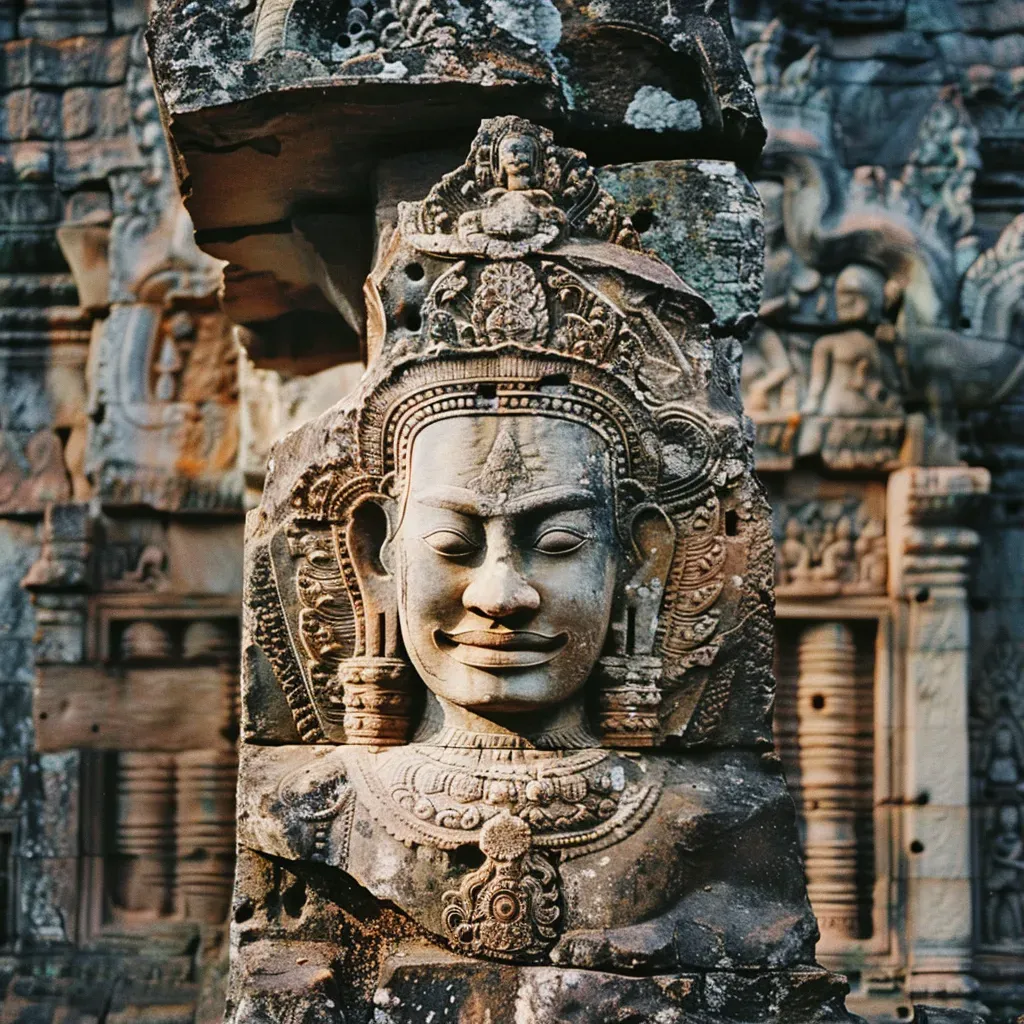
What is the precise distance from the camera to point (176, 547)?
849cm

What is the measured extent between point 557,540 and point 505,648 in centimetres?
26

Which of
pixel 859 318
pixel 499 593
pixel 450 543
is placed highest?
pixel 859 318

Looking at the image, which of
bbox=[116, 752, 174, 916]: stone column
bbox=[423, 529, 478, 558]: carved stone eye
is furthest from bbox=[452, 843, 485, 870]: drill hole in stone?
bbox=[116, 752, 174, 916]: stone column

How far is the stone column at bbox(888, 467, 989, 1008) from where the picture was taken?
26.3ft

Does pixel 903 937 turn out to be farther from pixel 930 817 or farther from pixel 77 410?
pixel 77 410

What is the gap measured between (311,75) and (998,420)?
4.88 meters

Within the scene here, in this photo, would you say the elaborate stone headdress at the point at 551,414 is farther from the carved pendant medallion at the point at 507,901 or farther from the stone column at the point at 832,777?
the stone column at the point at 832,777

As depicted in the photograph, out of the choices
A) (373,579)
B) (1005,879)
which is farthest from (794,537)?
(373,579)

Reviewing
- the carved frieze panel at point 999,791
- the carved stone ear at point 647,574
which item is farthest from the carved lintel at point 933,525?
the carved stone ear at point 647,574

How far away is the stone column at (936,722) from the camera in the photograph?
26.3ft

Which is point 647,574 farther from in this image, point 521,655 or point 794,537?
point 794,537

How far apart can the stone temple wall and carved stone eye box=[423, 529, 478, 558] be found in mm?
3783

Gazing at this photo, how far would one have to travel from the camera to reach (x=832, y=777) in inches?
319

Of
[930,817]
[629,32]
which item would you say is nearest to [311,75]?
[629,32]
